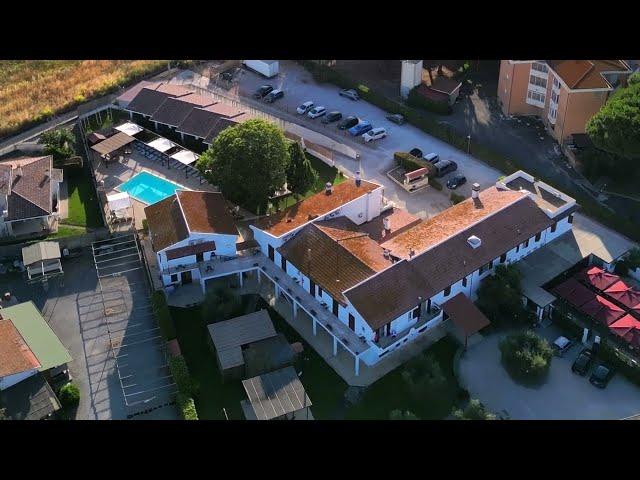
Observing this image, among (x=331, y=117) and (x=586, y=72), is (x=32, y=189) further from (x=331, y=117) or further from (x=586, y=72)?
(x=586, y=72)

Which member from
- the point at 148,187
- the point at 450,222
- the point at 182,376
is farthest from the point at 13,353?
the point at 450,222

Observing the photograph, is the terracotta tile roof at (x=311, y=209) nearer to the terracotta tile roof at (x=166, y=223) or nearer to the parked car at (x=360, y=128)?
the terracotta tile roof at (x=166, y=223)

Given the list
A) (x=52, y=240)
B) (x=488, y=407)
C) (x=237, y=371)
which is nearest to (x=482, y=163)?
(x=488, y=407)

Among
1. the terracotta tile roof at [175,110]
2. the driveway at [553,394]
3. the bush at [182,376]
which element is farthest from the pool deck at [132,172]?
the driveway at [553,394]

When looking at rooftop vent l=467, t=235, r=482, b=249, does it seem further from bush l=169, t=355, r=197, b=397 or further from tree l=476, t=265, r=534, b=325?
bush l=169, t=355, r=197, b=397

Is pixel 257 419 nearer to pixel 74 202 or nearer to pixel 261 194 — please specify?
pixel 261 194

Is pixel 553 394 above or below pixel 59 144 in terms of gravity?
below
